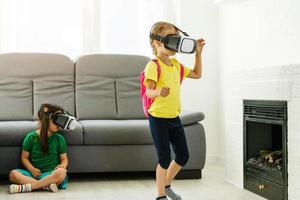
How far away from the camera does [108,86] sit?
4.48m

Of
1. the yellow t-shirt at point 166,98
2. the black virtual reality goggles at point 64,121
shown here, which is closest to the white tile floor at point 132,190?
the black virtual reality goggles at point 64,121

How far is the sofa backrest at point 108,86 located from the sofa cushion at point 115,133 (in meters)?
0.57

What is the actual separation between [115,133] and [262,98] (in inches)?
44.6

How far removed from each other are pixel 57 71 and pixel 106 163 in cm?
112

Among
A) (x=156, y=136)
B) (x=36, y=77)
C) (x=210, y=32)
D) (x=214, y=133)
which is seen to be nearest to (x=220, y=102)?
(x=214, y=133)

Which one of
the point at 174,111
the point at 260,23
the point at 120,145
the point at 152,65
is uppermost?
the point at 260,23

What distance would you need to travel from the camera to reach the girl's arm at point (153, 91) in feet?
8.66

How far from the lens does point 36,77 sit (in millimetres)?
4426

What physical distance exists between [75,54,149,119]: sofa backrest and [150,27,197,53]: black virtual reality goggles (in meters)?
1.60

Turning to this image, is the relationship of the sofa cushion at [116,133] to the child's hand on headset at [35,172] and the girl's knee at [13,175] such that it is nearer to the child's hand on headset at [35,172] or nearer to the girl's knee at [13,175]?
the child's hand on headset at [35,172]

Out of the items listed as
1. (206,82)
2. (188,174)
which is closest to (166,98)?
(188,174)

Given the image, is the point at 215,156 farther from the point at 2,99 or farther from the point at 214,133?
the point at 2,99

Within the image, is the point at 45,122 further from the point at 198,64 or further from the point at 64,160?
the point at 198,64

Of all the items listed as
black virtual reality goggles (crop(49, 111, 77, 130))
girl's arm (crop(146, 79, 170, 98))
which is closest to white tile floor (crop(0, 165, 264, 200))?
black virtual reality goggles (crop(49, 111, 77, 130))
